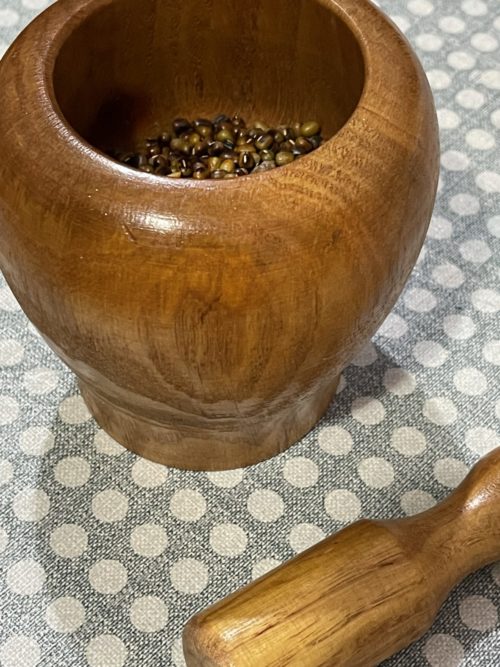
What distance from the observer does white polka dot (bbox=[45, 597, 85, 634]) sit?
0.90 meters

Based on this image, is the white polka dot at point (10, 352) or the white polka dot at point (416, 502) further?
the white polka dot at point (10, 352)

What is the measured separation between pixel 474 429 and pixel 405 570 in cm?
26

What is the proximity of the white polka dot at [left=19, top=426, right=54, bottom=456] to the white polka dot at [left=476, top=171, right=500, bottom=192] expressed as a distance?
64 centimetres

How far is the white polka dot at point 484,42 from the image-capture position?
1.48m

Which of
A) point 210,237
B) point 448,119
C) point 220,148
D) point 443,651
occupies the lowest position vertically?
point 443,651

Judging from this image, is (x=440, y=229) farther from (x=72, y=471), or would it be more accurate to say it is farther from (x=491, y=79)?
(x=72, y=471)

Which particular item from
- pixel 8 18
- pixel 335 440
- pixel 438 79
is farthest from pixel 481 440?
pixel 8 18

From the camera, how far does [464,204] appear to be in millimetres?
1269

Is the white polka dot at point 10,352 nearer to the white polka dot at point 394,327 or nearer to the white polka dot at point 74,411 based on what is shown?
the white polka dot at point 74,411

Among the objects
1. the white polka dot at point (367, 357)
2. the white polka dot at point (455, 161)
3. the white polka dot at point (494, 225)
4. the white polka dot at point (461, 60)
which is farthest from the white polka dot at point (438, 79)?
the white polka dot at point (367, 357)

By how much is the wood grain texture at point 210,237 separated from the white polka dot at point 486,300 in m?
0.33

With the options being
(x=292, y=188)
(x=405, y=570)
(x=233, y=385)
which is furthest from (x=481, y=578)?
(x=292, y=188)

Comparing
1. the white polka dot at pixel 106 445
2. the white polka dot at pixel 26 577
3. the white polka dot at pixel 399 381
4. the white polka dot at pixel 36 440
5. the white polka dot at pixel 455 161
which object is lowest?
the white polka dot at pixel 26 577

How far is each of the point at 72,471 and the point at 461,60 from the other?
85 cm
